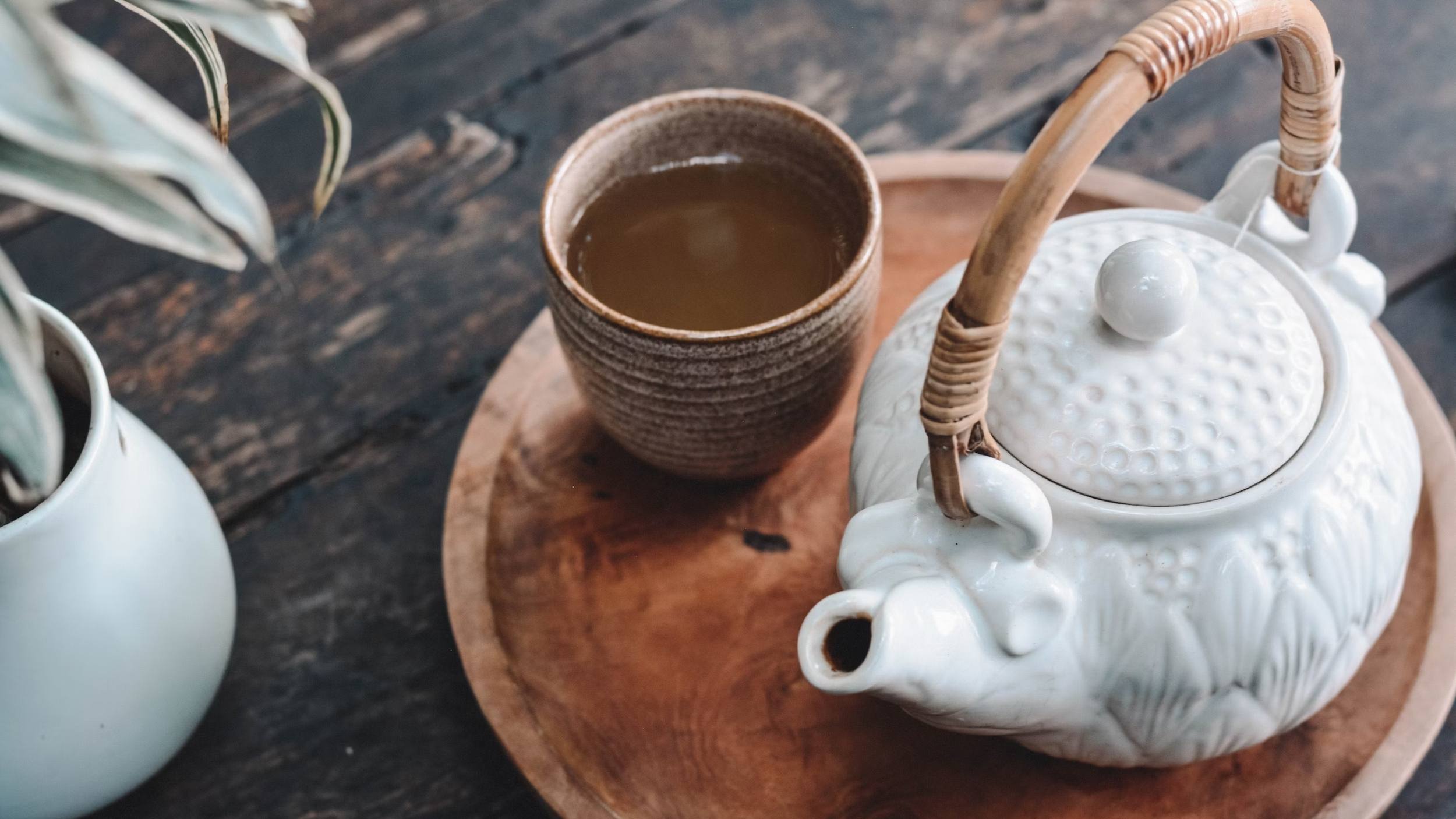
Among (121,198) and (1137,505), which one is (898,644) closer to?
(1137,505)

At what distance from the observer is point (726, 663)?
2.27 ft

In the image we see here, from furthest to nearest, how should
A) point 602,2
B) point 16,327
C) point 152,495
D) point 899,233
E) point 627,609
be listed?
point 602,2, point 899,233, point 627,609, point 152,495, point 16,327

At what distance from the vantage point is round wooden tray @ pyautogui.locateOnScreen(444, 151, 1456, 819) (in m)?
0.64

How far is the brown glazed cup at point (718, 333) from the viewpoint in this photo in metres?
0.60

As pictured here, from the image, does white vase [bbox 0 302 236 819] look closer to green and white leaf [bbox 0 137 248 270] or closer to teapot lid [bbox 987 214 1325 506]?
green and white leaf [bbox 0 137 248 270]

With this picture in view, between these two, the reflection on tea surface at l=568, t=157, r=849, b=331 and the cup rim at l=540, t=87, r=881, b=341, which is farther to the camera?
the reflection on tea surface at l=568, t=157, r=849, b=331

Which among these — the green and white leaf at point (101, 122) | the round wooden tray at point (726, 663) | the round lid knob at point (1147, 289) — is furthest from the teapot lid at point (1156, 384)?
the green and white leaf at point (101, 122)

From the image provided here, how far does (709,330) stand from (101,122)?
38cm

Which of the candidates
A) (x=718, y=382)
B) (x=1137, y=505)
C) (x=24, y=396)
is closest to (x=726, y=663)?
(x=718, y=382)

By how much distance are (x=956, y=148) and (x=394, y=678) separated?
0.62 meters

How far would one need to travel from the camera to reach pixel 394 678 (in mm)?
750

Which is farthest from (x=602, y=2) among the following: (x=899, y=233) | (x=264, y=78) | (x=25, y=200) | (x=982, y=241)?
(x=982, y=241)

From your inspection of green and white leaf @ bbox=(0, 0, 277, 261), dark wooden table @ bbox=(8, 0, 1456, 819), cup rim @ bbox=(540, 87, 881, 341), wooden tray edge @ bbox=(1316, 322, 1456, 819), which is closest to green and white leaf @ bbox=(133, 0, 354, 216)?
green and white leaf @ bbox=(0, 0, 277, 261)

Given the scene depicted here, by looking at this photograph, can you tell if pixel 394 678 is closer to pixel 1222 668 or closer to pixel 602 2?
pixel 1222 668
